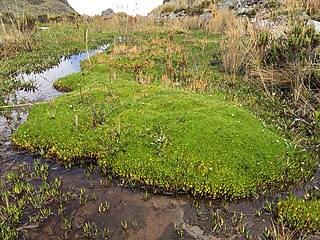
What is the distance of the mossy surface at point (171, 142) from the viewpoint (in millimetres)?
5270

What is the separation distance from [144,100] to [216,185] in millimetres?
3539

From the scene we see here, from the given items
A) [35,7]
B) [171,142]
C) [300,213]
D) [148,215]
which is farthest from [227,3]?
[35,7]

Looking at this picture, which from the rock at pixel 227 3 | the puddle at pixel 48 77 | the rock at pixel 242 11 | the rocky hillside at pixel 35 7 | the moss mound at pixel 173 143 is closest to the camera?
the moss mound at pixel 173 143

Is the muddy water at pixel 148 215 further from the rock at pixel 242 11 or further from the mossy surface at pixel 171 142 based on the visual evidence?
the rock at pixel 242 11

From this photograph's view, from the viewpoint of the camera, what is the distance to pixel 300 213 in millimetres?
4453

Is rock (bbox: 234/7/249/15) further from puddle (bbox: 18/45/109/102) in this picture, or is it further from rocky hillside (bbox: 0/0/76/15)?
rocky hillside (bbox: 0/0/76/15)

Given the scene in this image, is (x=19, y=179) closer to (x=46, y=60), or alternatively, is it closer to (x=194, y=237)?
(x=194, y=237)

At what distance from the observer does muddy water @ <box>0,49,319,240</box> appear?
431 cm

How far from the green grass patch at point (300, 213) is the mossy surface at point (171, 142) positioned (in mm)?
628

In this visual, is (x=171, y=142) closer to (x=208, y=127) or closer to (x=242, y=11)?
(x=208, y=127)

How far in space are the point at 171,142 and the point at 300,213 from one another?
2705 millimetres

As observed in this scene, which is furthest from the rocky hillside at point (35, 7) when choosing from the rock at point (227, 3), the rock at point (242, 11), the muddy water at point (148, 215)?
the muddy water at point (148, 215)

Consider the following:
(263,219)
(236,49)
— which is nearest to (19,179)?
(263,219)

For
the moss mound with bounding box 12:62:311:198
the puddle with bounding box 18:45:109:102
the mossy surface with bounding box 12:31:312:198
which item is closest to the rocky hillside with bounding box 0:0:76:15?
the puddle with bounding box 18:45:109:102
